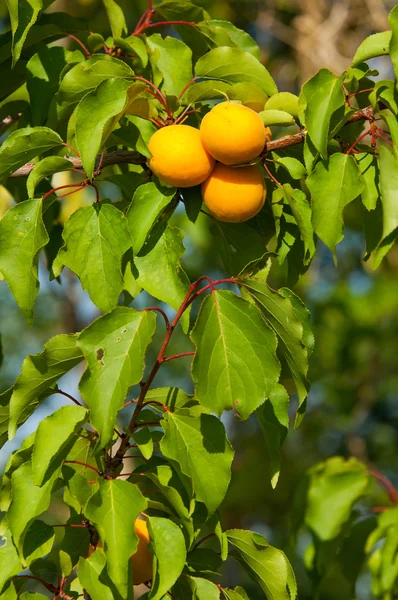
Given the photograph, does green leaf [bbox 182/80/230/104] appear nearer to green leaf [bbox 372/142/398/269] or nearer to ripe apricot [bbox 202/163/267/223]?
ripe apricot [bbox 202/163/267/223]

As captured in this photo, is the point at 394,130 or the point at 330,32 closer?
the point at 394,130

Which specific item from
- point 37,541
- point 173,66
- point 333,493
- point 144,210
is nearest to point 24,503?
point 37,541

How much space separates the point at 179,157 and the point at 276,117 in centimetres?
17

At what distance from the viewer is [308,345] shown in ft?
3.69

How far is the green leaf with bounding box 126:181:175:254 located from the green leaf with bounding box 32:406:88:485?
239mm

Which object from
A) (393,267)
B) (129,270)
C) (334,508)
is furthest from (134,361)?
(393,267)

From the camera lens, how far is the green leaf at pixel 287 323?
1047 millimetres

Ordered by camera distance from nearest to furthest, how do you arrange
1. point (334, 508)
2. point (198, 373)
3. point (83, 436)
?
point (198, 373), point (83, 436), point (334, 508)

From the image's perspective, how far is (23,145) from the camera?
44.6 inches

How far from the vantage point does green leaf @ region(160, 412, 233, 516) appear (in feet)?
3.41

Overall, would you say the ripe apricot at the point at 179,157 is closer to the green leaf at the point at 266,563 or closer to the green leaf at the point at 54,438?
the green leaf at the point at 54,438

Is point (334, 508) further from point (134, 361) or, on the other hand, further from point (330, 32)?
point (330, 32)

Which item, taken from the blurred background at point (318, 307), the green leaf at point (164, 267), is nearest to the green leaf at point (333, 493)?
the green leaf at point (164, 267)

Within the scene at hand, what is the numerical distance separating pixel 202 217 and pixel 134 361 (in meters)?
2.48
